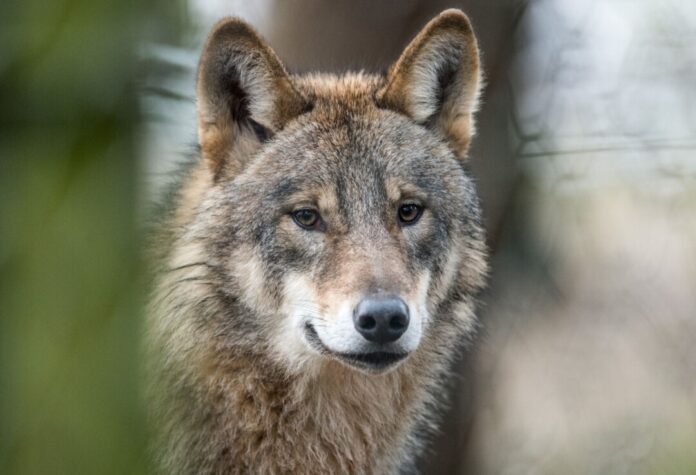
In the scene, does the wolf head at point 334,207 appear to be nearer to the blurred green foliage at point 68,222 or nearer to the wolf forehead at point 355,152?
the wolf forehead at point 355,152

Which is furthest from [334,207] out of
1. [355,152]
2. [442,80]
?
[442,80]

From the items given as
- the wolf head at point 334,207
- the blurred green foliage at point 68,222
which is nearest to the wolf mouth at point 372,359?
the wolf head at point 334,207

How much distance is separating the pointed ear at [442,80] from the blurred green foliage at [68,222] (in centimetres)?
259

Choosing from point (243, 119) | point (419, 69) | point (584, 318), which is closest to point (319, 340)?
point (243, 119)

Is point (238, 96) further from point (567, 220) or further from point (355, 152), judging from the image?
point (567, 220)

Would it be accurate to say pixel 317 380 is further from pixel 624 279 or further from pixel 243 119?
pixel 624 279

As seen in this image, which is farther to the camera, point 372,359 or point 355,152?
point 355,152

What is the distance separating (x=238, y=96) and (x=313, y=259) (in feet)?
2.10

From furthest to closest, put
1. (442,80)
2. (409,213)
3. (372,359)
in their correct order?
(442,80), (409,213), (372,359)

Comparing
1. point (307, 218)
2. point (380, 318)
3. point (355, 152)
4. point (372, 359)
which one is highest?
point (355, 152)

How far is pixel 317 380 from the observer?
2.92m

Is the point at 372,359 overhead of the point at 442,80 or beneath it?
beneath

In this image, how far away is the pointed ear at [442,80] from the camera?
309 centimetres

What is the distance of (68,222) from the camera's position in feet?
1.86
